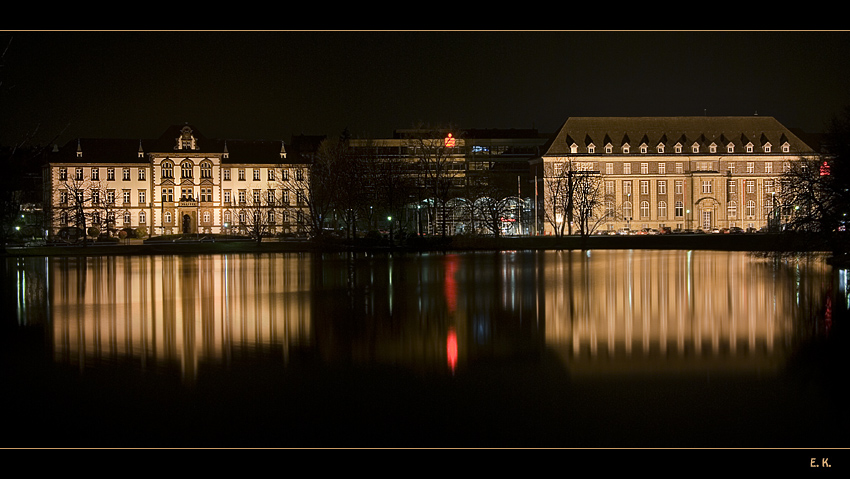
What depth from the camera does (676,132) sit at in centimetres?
12419

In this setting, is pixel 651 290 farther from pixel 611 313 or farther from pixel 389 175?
pixel 389 175

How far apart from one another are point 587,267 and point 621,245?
28.9 metres

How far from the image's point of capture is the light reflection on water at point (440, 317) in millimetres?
14664

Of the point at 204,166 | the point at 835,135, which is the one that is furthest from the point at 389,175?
the point at 204,166

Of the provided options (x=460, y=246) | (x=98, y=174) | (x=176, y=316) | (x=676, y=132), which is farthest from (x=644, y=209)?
(x=176, y=316)

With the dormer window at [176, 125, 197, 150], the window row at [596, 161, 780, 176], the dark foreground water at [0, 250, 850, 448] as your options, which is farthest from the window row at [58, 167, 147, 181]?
the dark foreground water at [0, 250, 850, 448]

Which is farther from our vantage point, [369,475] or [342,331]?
[342,331]

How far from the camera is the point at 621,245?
2653 inches

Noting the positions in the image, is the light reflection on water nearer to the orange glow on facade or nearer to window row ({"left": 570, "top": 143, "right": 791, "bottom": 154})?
the orange glow on facade

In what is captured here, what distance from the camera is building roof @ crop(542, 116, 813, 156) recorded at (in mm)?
122375

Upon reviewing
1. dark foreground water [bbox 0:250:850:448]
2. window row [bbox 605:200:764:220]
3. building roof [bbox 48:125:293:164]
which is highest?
building roof [bbox 48:125:293:164]

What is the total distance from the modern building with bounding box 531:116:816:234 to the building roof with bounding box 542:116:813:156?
0.15 metres

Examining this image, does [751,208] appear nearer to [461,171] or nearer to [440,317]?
[461,171]

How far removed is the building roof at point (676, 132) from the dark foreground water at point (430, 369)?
98.9m
